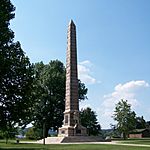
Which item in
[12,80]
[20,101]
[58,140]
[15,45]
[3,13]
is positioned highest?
[3,13]

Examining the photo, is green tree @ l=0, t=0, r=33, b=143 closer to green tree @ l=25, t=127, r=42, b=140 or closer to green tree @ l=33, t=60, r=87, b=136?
green tree @ l=33, t=60, r=87, b=136

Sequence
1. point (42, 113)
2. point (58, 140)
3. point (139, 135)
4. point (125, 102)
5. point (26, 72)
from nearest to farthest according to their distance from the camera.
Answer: point (26, 72) → point (58, 140) → point (42, 113) → point (125, 102) → point (139, 135)

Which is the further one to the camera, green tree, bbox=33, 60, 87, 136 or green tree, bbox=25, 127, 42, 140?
green tree, bbox=25, 127, 42, 140

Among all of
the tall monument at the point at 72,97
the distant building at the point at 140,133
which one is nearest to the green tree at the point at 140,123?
the distant building at the point at 140,133

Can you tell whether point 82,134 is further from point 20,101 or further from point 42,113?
point 20,101

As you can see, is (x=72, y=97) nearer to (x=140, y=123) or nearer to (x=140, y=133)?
(x=140, y=133)

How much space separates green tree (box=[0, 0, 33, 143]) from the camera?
2473 cm

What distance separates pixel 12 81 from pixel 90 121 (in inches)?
2042

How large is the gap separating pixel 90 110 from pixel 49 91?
16453 mm

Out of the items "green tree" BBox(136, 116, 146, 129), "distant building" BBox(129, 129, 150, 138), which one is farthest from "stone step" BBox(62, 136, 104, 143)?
"green tree" BBox(136, 116, 146, 129)

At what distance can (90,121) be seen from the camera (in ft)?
246

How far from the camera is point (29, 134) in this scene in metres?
72.9

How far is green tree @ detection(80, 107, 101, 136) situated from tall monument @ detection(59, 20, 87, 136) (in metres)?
22.5

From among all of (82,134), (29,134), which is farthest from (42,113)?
(82,134)
